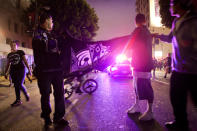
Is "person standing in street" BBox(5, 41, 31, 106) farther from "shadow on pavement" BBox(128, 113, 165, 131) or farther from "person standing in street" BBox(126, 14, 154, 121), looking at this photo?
"shadow on pavement" BBox(128, 113, 165, 131)

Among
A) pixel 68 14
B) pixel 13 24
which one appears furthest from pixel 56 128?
pixel 13 24

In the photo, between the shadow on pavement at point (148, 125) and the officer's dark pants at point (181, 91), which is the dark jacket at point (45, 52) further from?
the officer's dark pants at point (181, 91)

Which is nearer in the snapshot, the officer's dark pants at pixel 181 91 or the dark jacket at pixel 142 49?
the officer's dark pants at pixel 181 91

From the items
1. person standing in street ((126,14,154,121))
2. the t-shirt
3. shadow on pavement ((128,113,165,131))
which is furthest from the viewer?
the t-shirt

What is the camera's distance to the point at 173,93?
269 cm

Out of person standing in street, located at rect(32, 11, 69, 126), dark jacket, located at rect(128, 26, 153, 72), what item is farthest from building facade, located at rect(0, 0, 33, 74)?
dark jacket, located at rect(128, 26, 153, 72)

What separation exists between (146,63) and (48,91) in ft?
6.81

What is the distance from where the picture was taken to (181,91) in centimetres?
255

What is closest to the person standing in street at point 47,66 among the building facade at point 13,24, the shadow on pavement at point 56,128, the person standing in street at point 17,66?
the shadow on pavement at point 56,128

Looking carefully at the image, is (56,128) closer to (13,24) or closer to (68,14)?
(68,14)

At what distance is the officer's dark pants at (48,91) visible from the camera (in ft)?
11.4

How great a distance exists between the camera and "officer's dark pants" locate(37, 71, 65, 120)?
3469mm

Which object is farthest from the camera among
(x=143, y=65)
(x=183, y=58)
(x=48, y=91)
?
(x=143, y=65)

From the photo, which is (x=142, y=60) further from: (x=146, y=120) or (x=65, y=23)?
(x=65, y=23)
